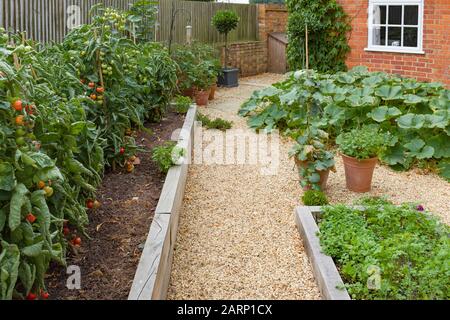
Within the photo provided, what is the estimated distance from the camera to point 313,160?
5000 millimetres

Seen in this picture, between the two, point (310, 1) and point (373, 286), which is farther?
point (310, 1)

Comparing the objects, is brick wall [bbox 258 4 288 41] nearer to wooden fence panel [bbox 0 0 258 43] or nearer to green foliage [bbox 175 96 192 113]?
wooden fence panel [bbox 0 0 258 43]

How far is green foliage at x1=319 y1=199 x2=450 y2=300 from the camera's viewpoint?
3.04 meters

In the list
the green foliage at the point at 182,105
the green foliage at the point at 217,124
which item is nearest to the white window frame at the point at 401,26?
the green foliage at the point at 217,124

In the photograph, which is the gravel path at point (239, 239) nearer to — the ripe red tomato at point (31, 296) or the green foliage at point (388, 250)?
the green foliage at point (388, 250)

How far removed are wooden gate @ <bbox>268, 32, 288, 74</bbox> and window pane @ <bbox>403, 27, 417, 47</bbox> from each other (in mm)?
6037

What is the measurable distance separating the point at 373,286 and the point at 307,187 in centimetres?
215

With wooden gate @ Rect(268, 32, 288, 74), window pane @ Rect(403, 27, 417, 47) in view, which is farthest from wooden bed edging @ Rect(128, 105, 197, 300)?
wooden gate @ Rect(268, 32, 288, 74)

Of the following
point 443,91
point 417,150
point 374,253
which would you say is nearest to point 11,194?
point 374,253

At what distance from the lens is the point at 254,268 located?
3.72 m

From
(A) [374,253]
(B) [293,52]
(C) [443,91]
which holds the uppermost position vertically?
(B) [293,52]

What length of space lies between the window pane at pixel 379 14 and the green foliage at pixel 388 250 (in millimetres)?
6447

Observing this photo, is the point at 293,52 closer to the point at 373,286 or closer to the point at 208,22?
the point at 208,22

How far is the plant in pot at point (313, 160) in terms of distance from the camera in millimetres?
4934
